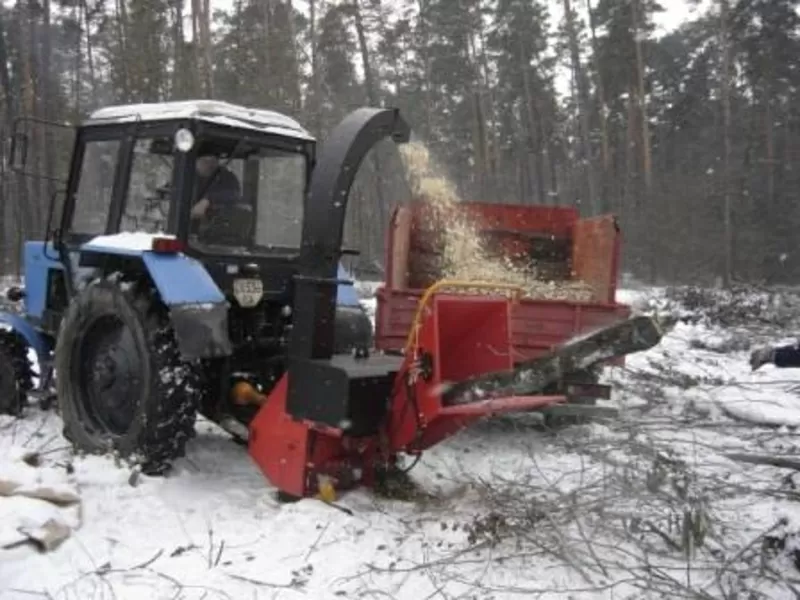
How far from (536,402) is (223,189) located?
2707 mm

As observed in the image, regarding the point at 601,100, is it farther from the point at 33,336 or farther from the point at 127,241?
the point at 127,241

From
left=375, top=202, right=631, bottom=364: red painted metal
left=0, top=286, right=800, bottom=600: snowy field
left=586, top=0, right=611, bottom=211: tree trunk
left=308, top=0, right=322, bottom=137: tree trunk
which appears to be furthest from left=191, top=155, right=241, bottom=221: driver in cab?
left=586, top=0, right=611, bottom=211: tree trunk

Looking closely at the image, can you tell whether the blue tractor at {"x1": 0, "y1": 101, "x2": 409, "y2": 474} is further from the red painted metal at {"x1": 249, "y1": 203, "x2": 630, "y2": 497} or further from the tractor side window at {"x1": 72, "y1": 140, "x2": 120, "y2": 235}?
the red painted metal at {"x1": 249, "y1": 203, "x2": 630, "y2": 497}

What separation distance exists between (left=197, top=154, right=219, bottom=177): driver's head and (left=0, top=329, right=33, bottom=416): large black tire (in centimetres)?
253

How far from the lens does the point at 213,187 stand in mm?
5605

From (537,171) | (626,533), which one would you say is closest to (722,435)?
(626,533)

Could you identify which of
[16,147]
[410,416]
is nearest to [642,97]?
[16,147]

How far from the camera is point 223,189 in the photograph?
5.68m

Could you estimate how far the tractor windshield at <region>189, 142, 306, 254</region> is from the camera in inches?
218

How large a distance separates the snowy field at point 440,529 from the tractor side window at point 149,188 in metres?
1.55

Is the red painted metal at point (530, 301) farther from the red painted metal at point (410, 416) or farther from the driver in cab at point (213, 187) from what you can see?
the red painted metal at point (410, 416)

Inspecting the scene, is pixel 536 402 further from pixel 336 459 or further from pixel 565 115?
pixel 565 115

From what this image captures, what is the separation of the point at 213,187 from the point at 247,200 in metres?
0.35

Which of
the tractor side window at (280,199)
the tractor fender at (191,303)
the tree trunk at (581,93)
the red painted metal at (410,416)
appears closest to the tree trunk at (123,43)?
the tree trunk at (581,93)
